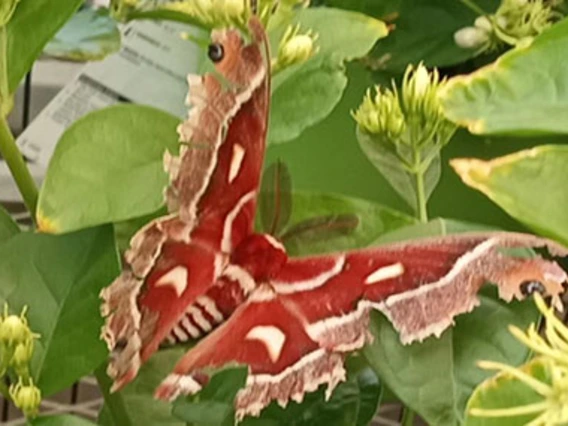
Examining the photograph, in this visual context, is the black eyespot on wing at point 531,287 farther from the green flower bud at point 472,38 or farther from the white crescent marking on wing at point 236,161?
the green flower bud at point 472,38

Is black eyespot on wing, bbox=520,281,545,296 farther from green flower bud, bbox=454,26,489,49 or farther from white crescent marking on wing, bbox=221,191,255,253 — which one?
green flower bud, bbox=454,26,489,49

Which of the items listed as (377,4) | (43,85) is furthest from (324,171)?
(43,85)

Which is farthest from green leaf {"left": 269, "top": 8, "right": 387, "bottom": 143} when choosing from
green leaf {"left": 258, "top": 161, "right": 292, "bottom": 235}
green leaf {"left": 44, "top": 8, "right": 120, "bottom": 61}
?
green leaf {"left": 44, "top": 8, "right": 120, "bottom": 61}

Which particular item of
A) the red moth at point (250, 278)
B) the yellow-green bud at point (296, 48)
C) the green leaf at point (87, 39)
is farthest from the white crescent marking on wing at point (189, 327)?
the green leaf at point (87, 39)

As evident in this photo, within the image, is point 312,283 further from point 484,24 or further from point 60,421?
point 484,24

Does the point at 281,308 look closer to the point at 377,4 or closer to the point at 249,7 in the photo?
the point at 249,7

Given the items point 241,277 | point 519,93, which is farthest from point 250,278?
point 519,93
